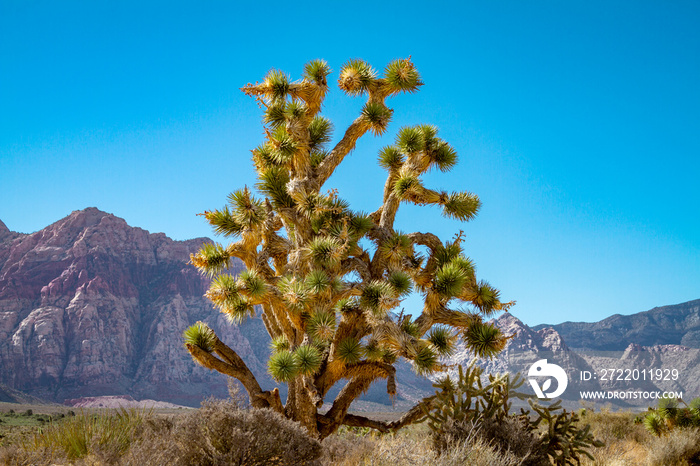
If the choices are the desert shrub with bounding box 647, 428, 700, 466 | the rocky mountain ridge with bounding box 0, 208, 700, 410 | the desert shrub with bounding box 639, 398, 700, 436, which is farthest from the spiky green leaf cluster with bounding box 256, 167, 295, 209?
the rocky mountain ridge with bounding box 0, 208, 700, 410

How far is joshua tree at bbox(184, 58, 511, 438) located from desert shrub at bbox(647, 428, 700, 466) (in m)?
5.13

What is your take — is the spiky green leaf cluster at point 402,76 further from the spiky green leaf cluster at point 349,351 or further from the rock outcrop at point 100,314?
the rock outcrop at point 100,314

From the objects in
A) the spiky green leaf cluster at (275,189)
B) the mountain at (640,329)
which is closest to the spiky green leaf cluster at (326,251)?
the spiky green leaf cluster at (275,189)

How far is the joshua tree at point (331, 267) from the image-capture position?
877 centimetres

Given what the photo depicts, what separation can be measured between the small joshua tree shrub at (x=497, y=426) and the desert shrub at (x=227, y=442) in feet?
5.73

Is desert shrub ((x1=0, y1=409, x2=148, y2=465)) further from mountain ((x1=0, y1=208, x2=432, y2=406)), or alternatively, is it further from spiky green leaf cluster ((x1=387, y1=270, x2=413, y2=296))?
mountain ((x1=0, y1=208, x2=432, y2=406))

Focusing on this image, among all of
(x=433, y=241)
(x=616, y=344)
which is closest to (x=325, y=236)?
(x=433, y=241)

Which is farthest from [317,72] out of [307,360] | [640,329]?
[640,329]

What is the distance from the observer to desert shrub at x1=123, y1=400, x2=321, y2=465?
488cm

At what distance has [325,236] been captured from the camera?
9.49 m

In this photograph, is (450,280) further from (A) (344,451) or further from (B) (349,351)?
(A) (344,451)

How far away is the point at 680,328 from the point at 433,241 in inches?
5719

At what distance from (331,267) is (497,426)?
3.77 metres

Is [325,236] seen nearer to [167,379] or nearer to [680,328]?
[167,379]
